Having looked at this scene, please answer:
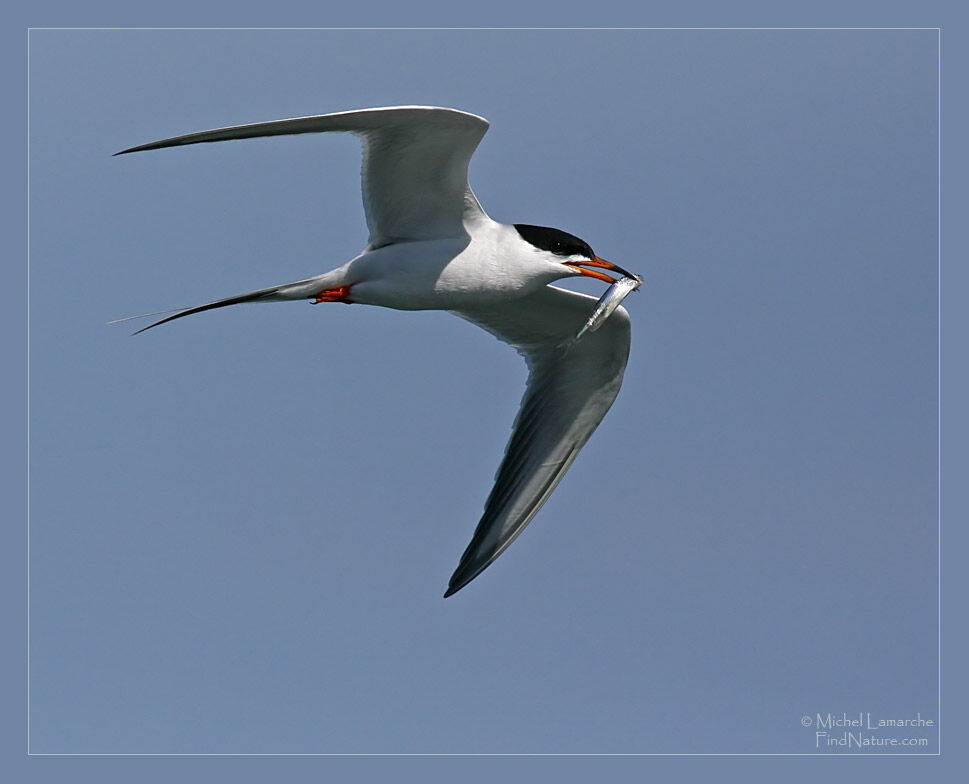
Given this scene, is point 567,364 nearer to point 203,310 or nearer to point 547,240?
point 547,240

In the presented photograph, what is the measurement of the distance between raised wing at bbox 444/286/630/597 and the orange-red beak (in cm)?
119

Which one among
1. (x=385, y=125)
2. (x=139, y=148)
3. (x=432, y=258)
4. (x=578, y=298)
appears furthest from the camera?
(x=578, y=298)

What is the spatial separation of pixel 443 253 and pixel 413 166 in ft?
2.21

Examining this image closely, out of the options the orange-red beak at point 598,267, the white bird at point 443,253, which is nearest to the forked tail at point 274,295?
the white bird at point 443,253

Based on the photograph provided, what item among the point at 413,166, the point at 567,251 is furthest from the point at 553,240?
the point at 413,166

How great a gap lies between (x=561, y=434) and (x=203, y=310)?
3594mm

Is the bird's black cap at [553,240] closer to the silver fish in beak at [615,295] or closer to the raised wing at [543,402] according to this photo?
the silver fish in beak at [615,295]

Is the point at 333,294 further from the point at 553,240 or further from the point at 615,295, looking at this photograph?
the point at 615,295

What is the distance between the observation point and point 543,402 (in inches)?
448

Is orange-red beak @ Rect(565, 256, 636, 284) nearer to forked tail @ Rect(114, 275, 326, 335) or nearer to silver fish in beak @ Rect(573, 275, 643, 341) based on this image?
silver fish in beak @ Rect(573, 275, 643, 341)

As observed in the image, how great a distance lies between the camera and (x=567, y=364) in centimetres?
1129

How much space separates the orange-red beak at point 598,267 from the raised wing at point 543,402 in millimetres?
1188
